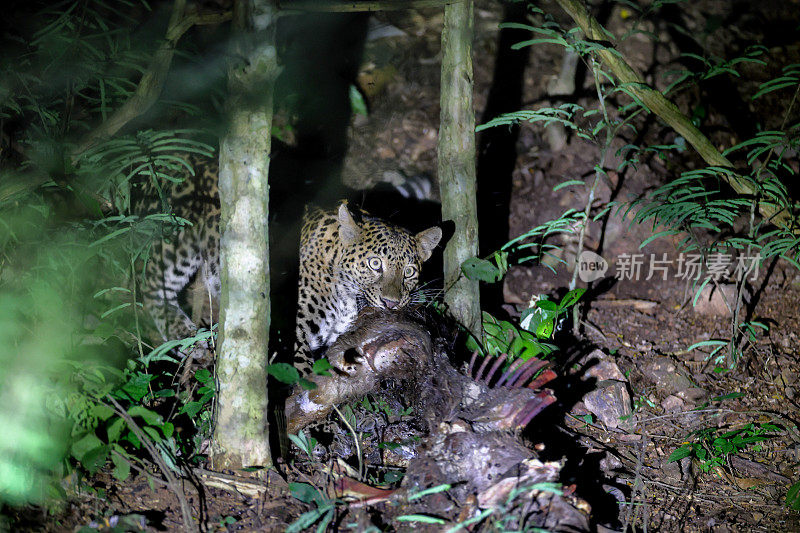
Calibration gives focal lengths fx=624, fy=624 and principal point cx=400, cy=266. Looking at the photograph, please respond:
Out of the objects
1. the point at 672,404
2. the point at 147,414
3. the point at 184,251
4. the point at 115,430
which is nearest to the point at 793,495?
the point at 672,404

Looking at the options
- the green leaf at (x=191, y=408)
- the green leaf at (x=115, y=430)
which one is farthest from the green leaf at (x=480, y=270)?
the green leaf at (x=115, y=430)

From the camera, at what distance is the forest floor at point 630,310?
13.4 ft

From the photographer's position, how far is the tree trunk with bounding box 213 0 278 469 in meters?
3.42

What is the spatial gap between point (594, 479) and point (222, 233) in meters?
3.05

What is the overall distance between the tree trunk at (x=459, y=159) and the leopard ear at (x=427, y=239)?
158 mm

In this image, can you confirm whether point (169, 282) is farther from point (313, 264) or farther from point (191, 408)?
point (191, 408)

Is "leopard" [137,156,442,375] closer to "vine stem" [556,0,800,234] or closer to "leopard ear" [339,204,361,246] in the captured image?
"leopard ear" [339,204,361,246]

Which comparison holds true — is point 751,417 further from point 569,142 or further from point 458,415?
point 569,142

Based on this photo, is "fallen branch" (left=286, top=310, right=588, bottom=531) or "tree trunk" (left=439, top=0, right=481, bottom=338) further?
"tree trunk" (left=439, top=0, right=481, bottom=338)

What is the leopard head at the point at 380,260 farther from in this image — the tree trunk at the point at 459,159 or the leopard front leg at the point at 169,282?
the leopard front leg at the point at 169,282

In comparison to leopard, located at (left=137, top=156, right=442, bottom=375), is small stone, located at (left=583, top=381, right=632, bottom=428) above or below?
below

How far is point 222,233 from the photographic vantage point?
3594mm

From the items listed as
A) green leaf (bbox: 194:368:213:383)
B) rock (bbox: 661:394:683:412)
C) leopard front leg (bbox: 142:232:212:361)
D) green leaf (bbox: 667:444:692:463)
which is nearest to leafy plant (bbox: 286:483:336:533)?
green leaf (bbox: 194:368:213:383)

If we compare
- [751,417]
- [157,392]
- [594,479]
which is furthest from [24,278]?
[751,417]
